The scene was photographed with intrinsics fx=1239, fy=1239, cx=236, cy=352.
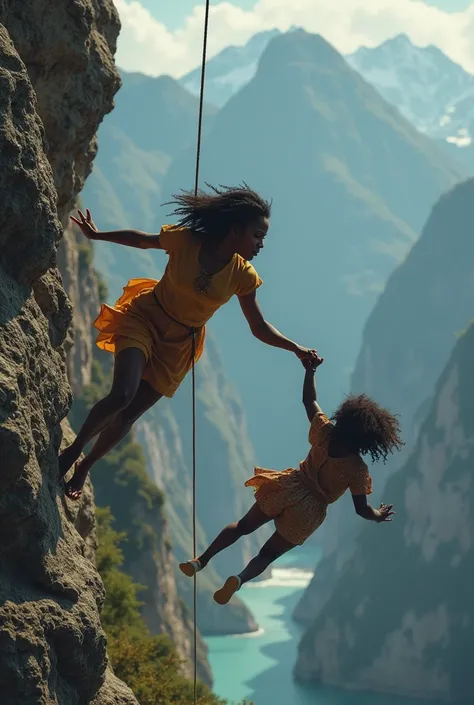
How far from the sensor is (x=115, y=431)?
327 inches

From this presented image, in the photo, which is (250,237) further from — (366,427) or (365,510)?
(365,510)

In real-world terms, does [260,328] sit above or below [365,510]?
above

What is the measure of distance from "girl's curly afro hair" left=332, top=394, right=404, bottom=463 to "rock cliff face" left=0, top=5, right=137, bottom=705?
6.44ft

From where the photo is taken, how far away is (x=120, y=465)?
70.4m

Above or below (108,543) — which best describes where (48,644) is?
below

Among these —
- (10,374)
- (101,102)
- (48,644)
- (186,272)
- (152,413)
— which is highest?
(152,413)

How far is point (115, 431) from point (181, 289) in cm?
105

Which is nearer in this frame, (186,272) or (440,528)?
(186,272)

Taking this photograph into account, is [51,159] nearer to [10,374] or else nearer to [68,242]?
[10,374]

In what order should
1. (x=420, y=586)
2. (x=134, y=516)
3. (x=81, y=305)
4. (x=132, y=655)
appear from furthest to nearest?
(x=420, y=586), (x=134, y=516), (x=81, y=305), (x=132, y=655)

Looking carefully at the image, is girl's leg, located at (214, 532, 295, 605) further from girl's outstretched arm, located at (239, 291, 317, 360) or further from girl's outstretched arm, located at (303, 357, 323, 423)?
girl's outstretched arm, located at (239, 291, 317, 360)

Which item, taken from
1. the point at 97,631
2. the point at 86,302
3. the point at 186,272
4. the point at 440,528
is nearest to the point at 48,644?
the point at 97,631

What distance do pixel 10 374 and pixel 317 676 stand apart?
90190 mm

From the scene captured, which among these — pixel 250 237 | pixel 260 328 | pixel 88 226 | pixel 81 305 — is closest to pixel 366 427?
pixel 260 328
